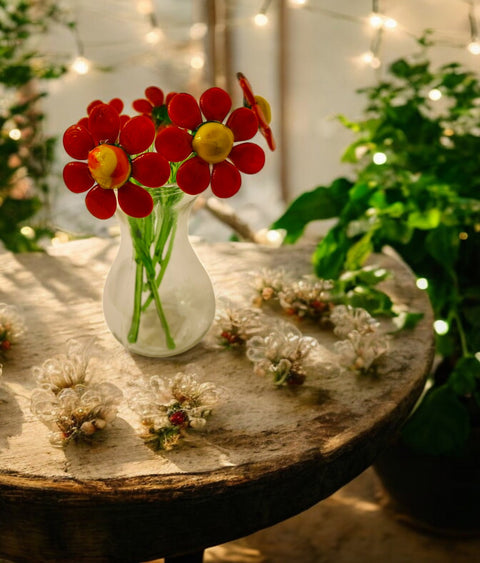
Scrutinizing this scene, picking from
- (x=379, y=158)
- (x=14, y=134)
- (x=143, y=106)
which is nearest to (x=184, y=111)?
(x=143, y=106)

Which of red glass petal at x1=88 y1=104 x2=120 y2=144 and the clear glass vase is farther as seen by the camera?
the clear glass vase

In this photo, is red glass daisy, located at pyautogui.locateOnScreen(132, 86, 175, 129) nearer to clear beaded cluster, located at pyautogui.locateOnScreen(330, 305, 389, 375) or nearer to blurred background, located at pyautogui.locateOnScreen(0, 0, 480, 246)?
clear beaded cluster, located at pyautogui.locateOnScreen(330, 305, 389, 375)

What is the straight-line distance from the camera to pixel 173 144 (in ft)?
2.69

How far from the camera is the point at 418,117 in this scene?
5.14 ft

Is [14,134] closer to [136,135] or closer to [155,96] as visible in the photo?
[155,96]

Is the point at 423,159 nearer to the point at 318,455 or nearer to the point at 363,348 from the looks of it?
the point at 363,348

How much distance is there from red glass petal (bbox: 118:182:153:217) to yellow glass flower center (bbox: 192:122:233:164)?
0.09 metres

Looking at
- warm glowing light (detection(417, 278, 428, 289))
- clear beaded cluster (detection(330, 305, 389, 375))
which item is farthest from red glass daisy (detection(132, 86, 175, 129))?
warm glowing light (detection(417, 278, 428, 289))

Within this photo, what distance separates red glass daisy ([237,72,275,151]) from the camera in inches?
35.2

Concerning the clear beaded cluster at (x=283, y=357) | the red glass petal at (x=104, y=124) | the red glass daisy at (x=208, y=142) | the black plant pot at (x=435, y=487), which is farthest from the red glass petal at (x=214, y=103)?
the black plant pot at (x=435, y=487)

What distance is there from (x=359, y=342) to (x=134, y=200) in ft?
1.35

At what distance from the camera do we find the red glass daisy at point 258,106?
89cm

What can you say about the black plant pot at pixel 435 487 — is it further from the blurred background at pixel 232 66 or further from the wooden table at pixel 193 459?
the blurred background at pixel 232 66

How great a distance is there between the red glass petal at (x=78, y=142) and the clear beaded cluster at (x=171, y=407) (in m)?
0.32
